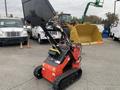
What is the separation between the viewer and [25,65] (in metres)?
7.63

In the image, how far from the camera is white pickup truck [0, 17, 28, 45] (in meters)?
12.3

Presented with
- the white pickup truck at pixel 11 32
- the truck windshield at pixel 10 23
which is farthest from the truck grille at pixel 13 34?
the truck windshield at pixel 10 23

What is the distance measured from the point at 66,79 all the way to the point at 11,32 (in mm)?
8061

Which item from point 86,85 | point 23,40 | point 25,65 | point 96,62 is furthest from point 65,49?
point 23,40

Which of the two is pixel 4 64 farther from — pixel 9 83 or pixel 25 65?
pixel 9 83

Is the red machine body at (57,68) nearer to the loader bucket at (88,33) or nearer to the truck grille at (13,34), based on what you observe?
the loader bucket at (88,33)

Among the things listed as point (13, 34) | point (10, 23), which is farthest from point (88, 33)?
point (10, 23)

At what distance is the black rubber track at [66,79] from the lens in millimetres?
4949

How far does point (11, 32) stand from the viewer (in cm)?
1246

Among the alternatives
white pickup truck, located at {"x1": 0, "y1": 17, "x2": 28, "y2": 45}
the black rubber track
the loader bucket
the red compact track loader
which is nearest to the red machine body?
the red compact track loader

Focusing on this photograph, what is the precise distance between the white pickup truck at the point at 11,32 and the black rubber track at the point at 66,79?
7.50 m

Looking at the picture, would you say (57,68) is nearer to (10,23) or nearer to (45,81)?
(45,81)

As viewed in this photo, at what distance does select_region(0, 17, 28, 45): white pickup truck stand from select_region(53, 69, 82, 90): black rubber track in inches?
295

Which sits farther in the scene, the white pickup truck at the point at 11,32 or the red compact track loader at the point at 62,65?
the white pickup truck at the point at 11,32
